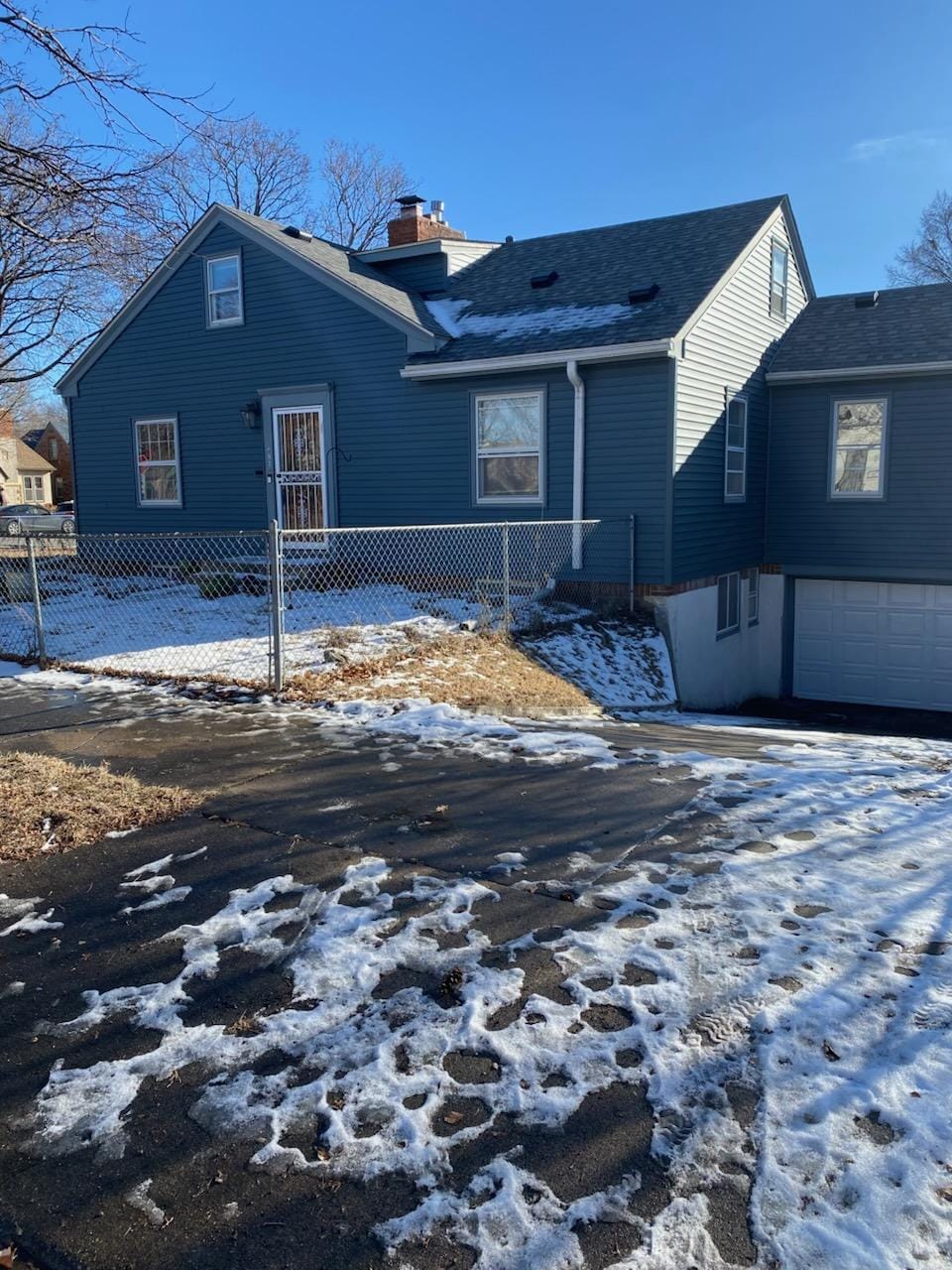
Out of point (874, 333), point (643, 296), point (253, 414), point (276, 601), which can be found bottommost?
point (276, 601)

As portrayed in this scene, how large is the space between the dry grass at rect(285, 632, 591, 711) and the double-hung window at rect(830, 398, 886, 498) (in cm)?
752

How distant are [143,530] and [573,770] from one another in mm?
12429

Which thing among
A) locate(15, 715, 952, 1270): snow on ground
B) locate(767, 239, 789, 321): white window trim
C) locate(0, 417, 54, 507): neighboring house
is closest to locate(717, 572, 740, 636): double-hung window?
locate(767, 239, 789, 321): white window trim

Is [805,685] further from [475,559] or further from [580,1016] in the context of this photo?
[580,1016]

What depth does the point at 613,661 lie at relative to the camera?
1030cm

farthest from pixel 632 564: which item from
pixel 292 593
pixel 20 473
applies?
pixel 20 473

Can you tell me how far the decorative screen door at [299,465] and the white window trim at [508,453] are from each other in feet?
8.69

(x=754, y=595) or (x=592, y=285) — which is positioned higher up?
(x=592, y=285)

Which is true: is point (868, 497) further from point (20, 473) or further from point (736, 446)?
point (20, 473)

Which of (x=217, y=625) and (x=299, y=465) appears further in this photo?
(x=299, y=465)

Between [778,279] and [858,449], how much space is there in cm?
320

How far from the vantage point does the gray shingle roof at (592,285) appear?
1169 centimetres

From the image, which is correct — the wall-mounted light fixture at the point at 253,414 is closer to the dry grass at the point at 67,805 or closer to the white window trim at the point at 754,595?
the white window trim at the point at 754,595

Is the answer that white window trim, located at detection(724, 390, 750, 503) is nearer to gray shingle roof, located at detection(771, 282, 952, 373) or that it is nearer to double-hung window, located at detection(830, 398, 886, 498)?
gray shingle roof, located at detection(771, 282, 952, 373)
